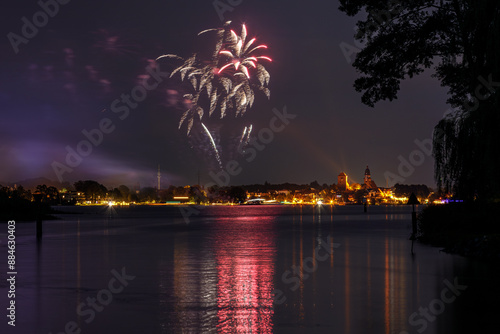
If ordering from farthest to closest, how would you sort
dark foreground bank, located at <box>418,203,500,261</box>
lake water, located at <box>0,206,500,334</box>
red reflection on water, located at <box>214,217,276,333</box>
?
dark foreground bank, located at <box>418,203,500,261</box>
lake water, located at <box>0,206,500,334</box>
red reflection on water, located at <box>214,217,276,333</box>

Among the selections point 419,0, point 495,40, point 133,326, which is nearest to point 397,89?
point 419,0

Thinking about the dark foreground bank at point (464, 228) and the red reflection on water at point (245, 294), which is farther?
the dark foreground bank at point (464, 228)

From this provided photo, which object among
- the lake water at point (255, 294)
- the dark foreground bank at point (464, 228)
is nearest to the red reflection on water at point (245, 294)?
the lake water at point (255, 294)

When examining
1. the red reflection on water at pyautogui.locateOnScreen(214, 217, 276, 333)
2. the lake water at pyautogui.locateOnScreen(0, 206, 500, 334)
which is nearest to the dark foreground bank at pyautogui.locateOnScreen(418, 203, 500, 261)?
the lake water at pyautogui.locateOnScreen(0, 206, 500, 334)

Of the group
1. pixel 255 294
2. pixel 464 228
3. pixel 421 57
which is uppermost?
pixel 421 57

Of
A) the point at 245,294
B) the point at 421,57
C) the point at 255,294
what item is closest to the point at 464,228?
the point at 421,57

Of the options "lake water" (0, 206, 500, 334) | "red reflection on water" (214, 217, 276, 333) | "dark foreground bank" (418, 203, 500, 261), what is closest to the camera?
"red reflection on water" (214, 217, 276, 333)

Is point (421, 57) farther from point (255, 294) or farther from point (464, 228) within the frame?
point (255, 294)

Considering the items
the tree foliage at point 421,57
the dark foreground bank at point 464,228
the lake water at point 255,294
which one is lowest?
the lake water at point 255,294

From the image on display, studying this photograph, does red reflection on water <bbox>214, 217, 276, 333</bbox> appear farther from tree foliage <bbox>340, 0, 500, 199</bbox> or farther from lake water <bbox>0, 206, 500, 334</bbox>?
tree foliage <bbox>340, 0, 500, 199</bbox>

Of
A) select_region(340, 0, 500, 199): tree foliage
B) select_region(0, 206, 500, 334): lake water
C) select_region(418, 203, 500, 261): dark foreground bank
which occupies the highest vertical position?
select_region(340, 0, 500, 199): tree foliage

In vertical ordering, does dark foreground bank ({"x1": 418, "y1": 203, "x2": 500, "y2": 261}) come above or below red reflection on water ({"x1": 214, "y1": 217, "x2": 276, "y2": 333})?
above

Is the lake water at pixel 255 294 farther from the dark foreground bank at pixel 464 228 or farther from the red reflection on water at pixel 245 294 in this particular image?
the dark foreground bank at pixel 464 228

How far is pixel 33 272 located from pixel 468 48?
18.2m
